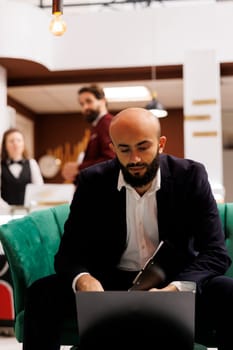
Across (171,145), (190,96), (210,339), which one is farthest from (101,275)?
(171,145)

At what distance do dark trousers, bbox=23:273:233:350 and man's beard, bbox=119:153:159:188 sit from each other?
0.43 meters

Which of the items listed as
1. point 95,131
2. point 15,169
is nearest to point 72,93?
point 15,169

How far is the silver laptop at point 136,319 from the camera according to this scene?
166 cm

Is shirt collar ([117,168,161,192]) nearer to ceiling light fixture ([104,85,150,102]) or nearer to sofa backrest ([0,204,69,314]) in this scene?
sofa backrest ([0,204,69,314])

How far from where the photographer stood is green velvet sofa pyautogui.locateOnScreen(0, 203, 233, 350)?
2217 mm

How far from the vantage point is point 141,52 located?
7.70 metres

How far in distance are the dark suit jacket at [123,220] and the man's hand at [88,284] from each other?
0.07 metres

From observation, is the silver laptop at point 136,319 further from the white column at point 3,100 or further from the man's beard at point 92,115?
the white column at point 3,100

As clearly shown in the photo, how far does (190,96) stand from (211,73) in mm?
387

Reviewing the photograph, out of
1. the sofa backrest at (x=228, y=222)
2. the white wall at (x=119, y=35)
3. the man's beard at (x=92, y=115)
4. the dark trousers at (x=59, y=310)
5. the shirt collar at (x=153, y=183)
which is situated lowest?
the dark trousers at (x=59, y=310)

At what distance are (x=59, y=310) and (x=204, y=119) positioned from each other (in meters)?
5.46

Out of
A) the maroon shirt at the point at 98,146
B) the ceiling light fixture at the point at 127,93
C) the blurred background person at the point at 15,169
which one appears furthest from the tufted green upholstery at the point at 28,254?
the ceiling light fixture at the point at 127,93

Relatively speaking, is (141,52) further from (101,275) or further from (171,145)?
(101,275)

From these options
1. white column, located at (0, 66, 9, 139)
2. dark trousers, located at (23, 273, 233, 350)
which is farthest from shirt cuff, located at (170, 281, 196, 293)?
white column, located at (0, 66, 9, 139)
